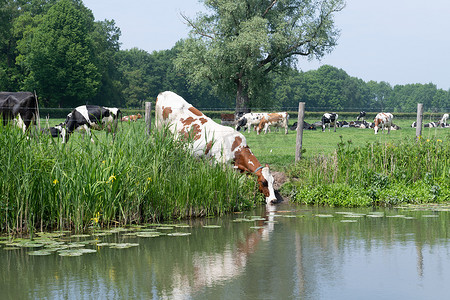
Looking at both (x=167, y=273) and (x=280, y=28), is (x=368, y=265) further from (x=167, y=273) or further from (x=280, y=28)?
(x=280, y=28)

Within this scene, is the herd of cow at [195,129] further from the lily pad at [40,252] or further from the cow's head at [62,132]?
the lily pad at [40,252]

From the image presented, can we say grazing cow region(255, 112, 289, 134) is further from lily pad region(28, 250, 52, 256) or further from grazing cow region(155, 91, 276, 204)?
lily pad region(28, 250, 52, 256)

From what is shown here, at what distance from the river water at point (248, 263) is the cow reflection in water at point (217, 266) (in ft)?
0.04

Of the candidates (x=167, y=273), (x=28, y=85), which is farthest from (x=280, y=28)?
(x=167, y=273)

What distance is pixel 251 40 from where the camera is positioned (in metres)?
41.3

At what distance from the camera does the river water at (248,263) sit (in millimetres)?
5566

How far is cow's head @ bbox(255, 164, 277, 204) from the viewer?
11949 mm

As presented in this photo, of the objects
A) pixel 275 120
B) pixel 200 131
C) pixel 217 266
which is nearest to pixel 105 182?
pixel 217 266

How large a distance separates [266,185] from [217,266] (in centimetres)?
559

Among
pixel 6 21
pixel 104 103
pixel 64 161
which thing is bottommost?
pixel 64 161

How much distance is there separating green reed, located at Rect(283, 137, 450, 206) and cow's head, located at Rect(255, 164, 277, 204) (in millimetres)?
752

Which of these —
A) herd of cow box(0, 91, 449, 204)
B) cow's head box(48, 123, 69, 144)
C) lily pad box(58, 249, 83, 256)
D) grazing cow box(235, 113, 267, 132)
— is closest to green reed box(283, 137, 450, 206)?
herd of cow box(0, 91, 449, 204)

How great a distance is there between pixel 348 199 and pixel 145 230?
507cm

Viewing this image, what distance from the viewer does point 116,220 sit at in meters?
9.42
